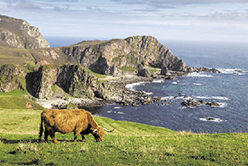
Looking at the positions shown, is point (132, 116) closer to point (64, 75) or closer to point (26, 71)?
point (64, 75)

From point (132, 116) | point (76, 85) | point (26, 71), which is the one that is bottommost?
point (132, 116)

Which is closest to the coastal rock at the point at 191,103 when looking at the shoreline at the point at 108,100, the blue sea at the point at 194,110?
the blue sea at the point at 194,110

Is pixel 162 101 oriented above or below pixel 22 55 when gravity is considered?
below

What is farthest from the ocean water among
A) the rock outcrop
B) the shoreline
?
the rock outcrop

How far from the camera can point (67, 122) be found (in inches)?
668

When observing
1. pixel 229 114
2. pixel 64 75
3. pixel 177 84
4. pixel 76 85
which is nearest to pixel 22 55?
pixel 64 75

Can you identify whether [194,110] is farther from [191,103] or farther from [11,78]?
[11,78]

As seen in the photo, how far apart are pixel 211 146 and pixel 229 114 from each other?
106 meters

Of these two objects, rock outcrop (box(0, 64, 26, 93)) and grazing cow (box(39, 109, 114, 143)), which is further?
rock outcrop (box(0, 64, 26, 93))

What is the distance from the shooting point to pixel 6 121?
1610 inches

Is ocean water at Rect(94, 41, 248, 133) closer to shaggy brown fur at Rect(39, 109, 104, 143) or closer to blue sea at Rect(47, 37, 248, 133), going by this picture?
blue sea at Rect(47, 37, 248, 133)

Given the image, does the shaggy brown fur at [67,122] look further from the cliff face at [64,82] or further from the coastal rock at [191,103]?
the cliff face at [64,82]

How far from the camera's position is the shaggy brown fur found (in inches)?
650

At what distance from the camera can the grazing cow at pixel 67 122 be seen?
1650cm
